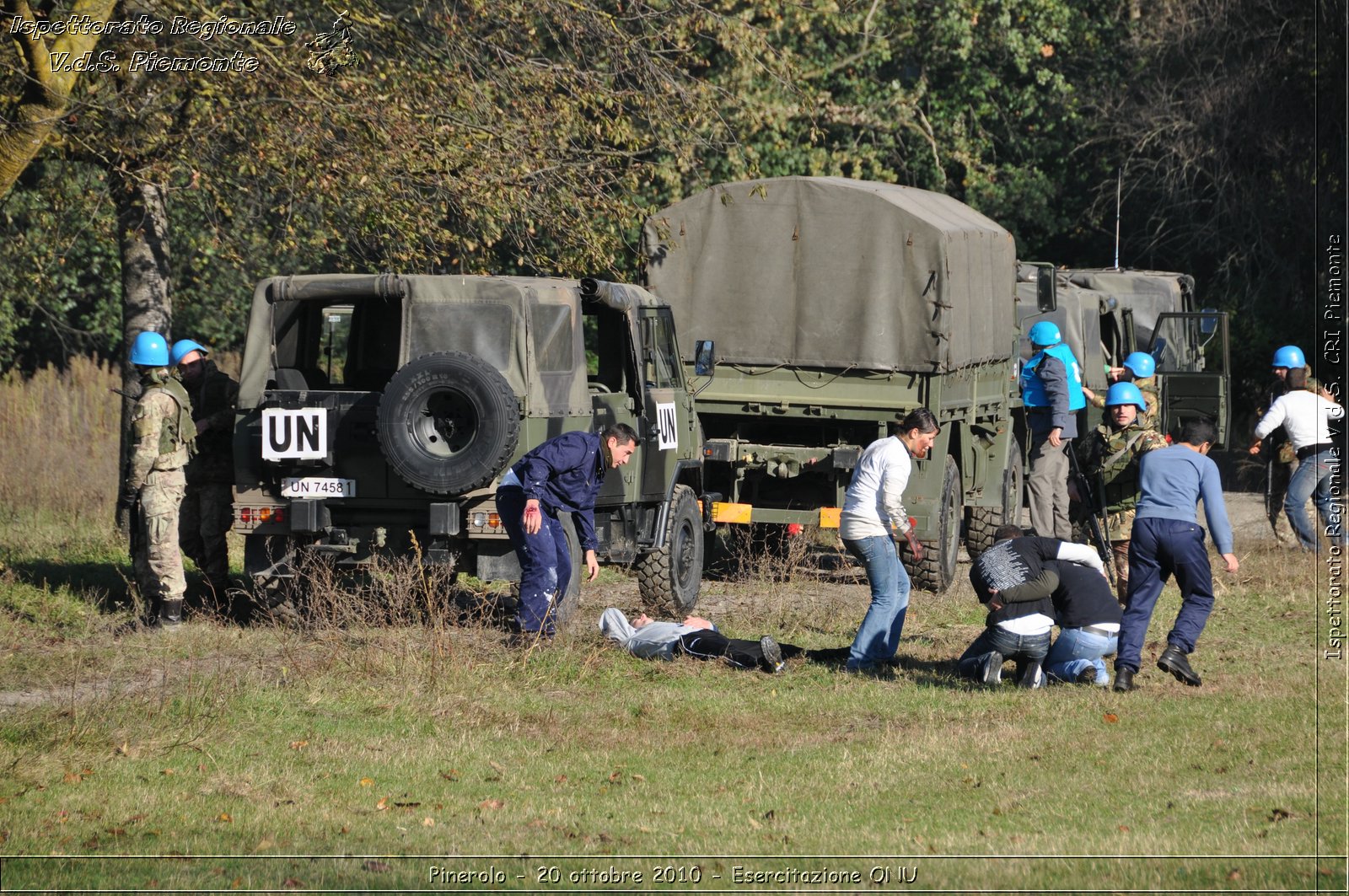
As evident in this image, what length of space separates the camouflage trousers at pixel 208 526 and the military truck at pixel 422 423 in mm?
1025

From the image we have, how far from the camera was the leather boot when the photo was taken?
30.6 feet

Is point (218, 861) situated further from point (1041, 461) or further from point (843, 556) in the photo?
point (843, 556)

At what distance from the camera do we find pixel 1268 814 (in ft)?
22.5

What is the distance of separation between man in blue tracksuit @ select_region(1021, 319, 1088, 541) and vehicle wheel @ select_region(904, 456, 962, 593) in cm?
62

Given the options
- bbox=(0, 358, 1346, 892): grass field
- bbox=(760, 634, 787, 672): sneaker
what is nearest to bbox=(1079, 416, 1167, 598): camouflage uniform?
bbox=(0, 358, 1346, 892): grass field

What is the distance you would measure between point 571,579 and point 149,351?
3311 mm

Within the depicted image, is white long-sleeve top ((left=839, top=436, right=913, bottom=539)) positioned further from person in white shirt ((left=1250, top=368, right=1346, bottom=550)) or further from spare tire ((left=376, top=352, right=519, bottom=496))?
person in white shirt ((left=1250, top=368, right=1346, bottom=550))

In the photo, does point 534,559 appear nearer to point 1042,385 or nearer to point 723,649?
point 723,649

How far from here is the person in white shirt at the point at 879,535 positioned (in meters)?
10.0

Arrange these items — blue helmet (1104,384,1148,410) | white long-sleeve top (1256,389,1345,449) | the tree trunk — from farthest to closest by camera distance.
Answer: the tree trunk < white long-sleeve top (1256,389,1345,449) < blue helmet (1104,384,1148,410)

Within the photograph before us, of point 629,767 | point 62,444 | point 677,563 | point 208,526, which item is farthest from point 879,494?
point 62,444

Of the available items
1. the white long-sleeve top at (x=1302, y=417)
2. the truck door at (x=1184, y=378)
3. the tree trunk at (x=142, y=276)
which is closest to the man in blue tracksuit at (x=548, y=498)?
the tree trunk at (x=142, y=276)

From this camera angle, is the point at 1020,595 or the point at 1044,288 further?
the point at 1044,288

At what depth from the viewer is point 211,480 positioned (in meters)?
12.1
